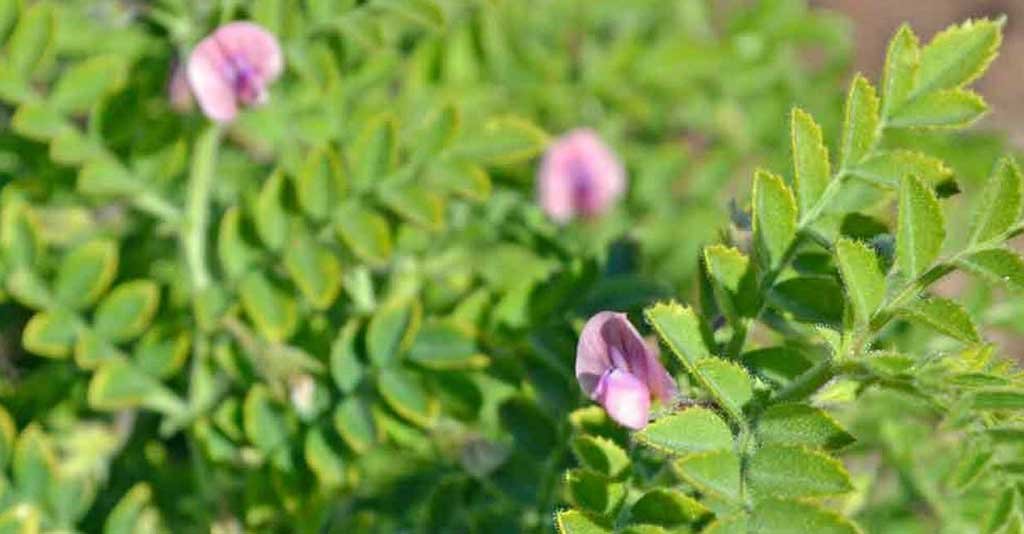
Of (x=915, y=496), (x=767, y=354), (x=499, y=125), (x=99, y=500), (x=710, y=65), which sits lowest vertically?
(x=99, y=500)

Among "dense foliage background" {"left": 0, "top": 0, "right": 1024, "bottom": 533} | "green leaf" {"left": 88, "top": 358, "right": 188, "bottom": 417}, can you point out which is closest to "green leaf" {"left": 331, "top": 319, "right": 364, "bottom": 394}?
"dense foliage background" {"left": 0, "top": 0, "right": 1024, "bottom": 533}

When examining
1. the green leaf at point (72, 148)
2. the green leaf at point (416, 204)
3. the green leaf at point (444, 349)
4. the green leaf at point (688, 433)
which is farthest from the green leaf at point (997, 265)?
the green leaf at point (72, 148)

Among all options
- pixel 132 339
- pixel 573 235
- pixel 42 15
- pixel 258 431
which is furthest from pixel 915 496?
pixel 42 15

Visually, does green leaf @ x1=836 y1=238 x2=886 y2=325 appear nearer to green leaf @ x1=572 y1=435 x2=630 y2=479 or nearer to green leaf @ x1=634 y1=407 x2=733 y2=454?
green leaf @ x1=634 y1=407 x2=733 y2=454

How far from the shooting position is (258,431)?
1905mm

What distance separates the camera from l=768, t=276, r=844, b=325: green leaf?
4.71ft

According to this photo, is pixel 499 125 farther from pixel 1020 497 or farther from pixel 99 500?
pixel 1020 497

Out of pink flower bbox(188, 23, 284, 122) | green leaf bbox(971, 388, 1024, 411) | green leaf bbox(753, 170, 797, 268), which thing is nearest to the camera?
green leaf bbox(971, 388, 1024, 411)

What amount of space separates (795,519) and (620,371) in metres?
0.22

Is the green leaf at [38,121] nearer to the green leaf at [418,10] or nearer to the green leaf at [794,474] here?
the green leaf at [418,10]

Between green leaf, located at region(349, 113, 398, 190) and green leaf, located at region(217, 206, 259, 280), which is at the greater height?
green leaf, located at region(349, 113, 398, 190)

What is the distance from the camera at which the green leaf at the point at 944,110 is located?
1414 mm

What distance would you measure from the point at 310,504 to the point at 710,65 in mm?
1103

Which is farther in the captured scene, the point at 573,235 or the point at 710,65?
the point at 710,65
